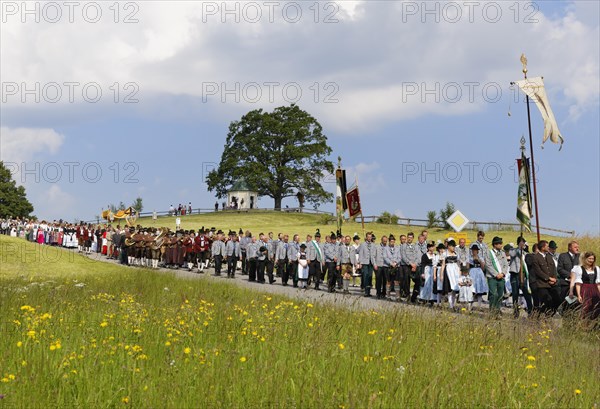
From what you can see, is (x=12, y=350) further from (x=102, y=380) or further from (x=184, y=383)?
(x=184, y=383)

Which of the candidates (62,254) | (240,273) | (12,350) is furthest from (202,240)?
(12,350)

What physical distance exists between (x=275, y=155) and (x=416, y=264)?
60.3m

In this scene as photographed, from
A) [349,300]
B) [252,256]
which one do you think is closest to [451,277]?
[349,300]

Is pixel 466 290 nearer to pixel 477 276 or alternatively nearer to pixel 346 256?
pixel 477 276

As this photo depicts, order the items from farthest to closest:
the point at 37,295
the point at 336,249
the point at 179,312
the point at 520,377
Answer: the point at 336,249 < the point at 37,295 < the point at 179,312 < the point at 520,377

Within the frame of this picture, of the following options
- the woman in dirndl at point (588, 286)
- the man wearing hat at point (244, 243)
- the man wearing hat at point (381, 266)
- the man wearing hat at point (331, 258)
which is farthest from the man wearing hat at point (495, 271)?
the man wearing hat at point (244, 243)

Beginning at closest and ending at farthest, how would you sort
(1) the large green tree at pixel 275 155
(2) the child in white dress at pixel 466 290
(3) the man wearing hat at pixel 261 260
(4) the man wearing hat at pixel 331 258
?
(2) the child in white dress at pixel 466 290
(4) the man wearing hat at pixel 331 258
(3) the man wearing hat at pixel 261 260
(1) the large green tree at pixel 275 155

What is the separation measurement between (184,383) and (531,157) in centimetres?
1481

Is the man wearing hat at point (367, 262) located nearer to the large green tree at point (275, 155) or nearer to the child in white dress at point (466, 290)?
the child in white dress at point (466, 290)

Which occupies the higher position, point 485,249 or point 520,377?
point 485,249

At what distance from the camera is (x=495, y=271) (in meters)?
16.8

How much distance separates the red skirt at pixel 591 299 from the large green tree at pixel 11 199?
9024 centimetres

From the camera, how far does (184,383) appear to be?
584 centimetres

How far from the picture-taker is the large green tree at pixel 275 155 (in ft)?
260
